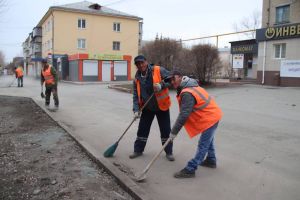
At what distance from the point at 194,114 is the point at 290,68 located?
1981cm

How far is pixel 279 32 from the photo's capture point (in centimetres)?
2369

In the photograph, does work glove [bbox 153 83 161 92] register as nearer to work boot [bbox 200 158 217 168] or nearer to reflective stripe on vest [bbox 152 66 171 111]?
reflective stripe on vest [bbox 152 66 171 111]

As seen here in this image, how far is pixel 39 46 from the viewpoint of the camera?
64.6 m

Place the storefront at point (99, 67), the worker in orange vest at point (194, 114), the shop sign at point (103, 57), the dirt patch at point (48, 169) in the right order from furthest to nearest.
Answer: the shop sign at point (103, 57) → the storefront at point (99, 67) → the worker in orange vest at point (194, 114) → the dirt patch at point (48, 169)

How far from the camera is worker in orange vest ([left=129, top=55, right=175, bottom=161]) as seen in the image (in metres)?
5.64

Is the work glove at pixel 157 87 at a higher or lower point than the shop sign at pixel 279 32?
lower

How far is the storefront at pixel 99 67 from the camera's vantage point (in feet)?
116

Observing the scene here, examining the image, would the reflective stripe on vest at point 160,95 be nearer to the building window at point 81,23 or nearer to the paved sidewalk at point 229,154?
the paved sidewalk at point 229,154

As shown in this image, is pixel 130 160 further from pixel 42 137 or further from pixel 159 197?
pixel 42 137

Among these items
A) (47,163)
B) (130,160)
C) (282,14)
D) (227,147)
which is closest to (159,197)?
(130,160)

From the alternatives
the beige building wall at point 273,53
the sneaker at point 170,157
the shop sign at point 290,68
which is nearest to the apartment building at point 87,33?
the beige building wall at point 273,53

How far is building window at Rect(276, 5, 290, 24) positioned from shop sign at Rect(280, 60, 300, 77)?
117 inches

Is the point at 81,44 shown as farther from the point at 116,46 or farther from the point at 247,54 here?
the point at 247,54

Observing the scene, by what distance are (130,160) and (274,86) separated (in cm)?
1983
